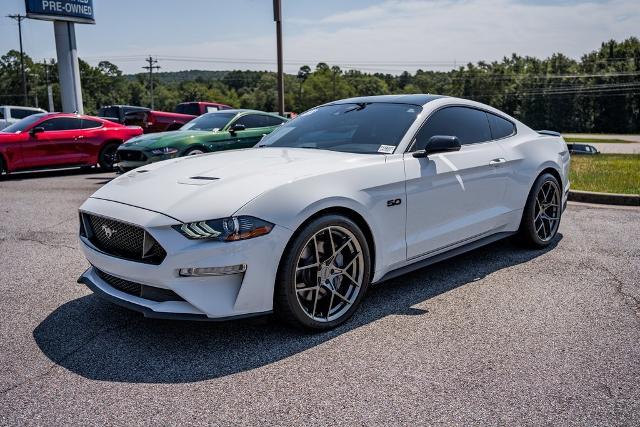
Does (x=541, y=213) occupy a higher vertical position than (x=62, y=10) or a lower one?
lower

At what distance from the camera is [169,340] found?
3.38 metres

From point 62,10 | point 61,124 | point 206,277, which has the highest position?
point 62,10

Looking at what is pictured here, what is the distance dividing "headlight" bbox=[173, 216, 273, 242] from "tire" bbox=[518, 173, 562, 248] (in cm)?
319

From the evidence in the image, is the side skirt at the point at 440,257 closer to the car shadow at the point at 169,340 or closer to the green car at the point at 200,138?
the car shadow at the point at 169,340

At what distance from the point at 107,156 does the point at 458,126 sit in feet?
33.9

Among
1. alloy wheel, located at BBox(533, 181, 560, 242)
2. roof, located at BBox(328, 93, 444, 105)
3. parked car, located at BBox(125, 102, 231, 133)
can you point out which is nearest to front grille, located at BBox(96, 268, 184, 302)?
roof, located at BBox(328, 93, 444, 105)

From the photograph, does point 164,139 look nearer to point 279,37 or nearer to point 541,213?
point 541,213

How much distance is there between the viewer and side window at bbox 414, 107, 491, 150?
14.3ft

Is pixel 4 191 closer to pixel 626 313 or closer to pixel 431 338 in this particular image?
pixel 431 338

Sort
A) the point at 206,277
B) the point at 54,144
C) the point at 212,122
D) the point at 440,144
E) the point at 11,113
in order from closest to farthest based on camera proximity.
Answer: the point at 206,277 → the point at 440,144 → the point at 212,122 → the point at 54,144 → the point at 11,113

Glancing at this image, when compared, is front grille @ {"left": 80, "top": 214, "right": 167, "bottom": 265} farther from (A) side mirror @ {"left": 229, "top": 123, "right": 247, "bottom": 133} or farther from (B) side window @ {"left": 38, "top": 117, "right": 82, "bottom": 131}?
(B) side window @ {"left": 38, "top": 117, "right": 82, "bottom": 131}

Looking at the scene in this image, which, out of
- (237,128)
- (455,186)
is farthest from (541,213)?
(237,128)

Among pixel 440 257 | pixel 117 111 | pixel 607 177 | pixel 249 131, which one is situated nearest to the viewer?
pixel 440 257

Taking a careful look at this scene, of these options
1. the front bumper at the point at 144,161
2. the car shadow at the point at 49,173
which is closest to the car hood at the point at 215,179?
the front bumper at the point at 144,161
